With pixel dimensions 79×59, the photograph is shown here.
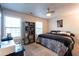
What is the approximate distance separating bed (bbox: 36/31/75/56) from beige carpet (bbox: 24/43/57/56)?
63 mm

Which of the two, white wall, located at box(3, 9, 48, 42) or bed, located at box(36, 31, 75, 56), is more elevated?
white wall, located at box(3, 9, 48, 42)

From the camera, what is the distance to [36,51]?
1289 millimetres

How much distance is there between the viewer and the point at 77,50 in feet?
4.00

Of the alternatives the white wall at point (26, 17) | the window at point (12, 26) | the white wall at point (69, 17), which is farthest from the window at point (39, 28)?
the window at point (12, 26)

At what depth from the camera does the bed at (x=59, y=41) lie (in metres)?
1.21

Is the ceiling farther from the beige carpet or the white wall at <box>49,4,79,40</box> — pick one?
the beige carpet

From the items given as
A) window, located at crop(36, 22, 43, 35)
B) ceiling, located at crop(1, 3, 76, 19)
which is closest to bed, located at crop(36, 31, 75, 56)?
window, located at crop(36, 22, 43, 35)

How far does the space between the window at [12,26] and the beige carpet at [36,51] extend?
29 centimetres

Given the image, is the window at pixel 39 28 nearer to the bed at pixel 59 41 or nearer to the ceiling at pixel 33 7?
the bed at pixel 59 41

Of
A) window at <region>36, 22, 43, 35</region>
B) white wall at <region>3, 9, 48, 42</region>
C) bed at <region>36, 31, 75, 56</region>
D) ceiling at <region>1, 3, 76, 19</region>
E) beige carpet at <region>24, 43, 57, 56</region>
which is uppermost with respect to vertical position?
ceiling at <region>1, 3, 76, 19</region>

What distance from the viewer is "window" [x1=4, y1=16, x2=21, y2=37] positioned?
117 cm

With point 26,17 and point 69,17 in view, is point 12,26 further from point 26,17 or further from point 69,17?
point 69,17

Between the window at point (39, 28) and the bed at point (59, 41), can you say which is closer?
the bed at point (59, 41)

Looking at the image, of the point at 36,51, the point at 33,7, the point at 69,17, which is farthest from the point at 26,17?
the point at 69,17
